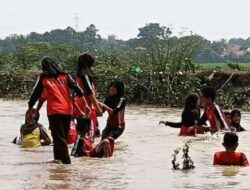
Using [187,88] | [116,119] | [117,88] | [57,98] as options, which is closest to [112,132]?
[116,119]

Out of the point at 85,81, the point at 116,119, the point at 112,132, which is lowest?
the point at 112,132

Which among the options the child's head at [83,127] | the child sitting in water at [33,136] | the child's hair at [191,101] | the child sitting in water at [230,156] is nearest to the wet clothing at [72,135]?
the child sitting in water at [33,136]

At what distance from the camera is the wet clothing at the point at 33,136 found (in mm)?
11180

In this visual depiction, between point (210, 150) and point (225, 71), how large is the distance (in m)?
13.7

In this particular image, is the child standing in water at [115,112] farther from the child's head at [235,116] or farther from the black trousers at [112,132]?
the child's head at [235,116]

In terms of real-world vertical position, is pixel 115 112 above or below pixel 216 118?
above

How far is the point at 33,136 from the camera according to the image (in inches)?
441

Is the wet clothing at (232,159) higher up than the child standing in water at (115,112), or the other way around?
the child standing in water at (115,112)

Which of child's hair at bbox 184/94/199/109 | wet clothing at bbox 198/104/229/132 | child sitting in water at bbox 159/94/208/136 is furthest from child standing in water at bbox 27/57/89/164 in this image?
child's hair at bbox 184/94/199/109

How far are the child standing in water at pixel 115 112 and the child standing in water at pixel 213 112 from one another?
6.48ft

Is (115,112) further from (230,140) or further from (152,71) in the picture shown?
(152,71)

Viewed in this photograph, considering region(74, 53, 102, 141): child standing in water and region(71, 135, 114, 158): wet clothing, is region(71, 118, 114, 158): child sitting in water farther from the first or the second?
region(74, 53, 102, 141): child standing in water

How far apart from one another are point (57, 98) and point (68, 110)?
0.76 feet

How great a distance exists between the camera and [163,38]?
25.8m
